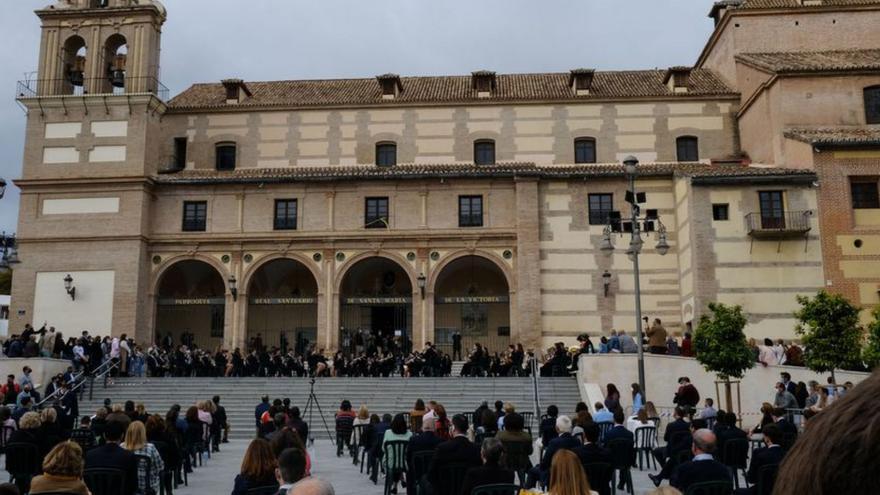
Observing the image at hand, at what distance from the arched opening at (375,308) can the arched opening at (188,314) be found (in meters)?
5.45

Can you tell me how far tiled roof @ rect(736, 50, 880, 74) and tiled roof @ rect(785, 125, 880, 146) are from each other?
235 centimetres

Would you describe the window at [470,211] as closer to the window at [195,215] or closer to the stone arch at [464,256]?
the stone arch at [464,256]

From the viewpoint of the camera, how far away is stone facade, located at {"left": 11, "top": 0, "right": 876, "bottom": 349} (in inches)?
1329

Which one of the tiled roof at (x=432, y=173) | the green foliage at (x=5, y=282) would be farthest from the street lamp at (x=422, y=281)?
the green foliage at (x=5, y=282)

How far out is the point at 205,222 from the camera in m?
36.2

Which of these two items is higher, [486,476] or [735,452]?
[486,476]

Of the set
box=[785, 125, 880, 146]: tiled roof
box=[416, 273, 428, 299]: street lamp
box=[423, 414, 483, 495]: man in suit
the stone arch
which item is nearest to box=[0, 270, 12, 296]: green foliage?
box=[416, 273, 428, 299]: street lamp

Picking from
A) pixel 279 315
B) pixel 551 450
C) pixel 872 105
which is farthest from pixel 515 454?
pixel 872 105

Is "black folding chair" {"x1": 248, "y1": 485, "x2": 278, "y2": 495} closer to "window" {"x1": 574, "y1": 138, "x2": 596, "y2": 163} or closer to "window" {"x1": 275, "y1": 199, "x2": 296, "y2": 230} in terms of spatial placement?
"window" {"x1": 275, "y1": 199, "x2": 296, "y2": 230}

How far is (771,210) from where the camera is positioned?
31906 millimetres

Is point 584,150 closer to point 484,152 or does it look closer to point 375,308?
point 484,152

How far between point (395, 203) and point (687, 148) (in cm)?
1297

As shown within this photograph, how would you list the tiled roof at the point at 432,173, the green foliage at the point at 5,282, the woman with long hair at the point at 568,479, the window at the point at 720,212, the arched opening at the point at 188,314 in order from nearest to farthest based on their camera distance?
the woman with long hair at the point at 568,479 < the window at the point at 720,212 < the tiled roof at the point at 432,173 < the arched opening at the point at 188,314 < the green foliage at the point at 5,282

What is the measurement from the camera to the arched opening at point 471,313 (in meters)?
35.8
